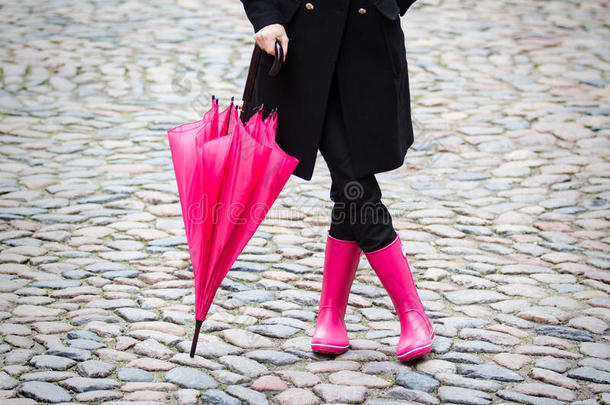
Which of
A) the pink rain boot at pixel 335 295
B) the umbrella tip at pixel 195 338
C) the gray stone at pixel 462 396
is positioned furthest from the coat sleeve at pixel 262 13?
the gray stone at pixel 462 396

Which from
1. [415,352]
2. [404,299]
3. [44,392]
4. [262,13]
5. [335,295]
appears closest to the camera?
[44,392]

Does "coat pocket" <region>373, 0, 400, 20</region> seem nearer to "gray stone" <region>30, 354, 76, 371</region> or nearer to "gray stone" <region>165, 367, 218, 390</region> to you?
"gray stone" <region>165, 367, 218, 390</region>

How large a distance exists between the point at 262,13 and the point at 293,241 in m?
1.94

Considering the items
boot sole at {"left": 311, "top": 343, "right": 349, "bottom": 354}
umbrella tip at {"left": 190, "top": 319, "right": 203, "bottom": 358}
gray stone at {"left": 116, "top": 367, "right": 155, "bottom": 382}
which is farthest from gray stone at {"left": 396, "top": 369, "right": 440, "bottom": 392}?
gray stone at {"left": 116, "top": 367, "right": 155, "bottom": 382}

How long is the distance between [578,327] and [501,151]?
8.83 ft

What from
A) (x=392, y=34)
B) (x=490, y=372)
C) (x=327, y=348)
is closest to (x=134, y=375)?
(x=327, y=348)

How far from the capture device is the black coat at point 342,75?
3168 millimetres

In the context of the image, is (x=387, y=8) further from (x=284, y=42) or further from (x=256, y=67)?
(x=256, y=67)

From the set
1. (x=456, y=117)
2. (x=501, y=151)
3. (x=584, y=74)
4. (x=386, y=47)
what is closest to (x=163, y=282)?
(x=386, y=47)

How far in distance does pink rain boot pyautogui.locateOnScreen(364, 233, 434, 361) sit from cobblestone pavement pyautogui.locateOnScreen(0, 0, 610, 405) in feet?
0.25

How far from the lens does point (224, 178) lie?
3107 millimetres

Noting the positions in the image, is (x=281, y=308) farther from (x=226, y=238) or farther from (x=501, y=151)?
(x=501, y=151)

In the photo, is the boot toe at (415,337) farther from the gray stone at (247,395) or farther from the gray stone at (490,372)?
the gray stone at (247,395)

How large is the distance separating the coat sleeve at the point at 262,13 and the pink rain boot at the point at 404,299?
1019mm
